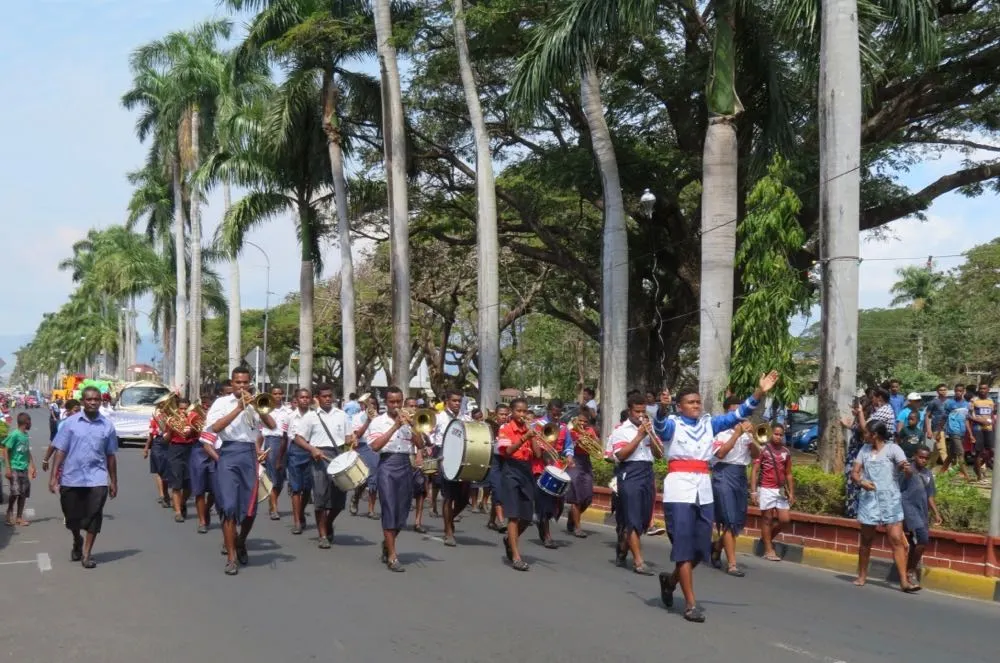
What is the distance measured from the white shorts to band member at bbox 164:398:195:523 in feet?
Answer: 25.3

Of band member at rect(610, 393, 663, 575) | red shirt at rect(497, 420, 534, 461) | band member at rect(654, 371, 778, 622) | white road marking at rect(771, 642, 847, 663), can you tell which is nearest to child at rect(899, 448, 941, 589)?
band member at rect(610, 393, 663, 575)

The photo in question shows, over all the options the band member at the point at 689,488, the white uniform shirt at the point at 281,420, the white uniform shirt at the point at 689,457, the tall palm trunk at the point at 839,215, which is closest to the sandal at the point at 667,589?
the band member at the point at 689,488

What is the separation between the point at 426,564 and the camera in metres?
11.5

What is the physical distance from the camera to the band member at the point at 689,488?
8.56m

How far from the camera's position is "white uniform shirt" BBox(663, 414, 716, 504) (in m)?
8.70

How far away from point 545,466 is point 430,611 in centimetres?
381

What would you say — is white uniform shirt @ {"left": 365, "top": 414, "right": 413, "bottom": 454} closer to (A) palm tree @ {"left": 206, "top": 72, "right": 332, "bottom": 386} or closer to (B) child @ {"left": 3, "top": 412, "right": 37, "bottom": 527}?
(B) child @ {"left": 3, "top": 412, "right": 37, "bottom": 527}

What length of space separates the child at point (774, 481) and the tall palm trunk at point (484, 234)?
11242mm

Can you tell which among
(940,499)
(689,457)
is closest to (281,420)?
(689,457)

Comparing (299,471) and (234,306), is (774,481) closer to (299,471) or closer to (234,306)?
(299,471)

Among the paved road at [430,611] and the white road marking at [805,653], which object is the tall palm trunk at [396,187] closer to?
the paved road at [430,611]

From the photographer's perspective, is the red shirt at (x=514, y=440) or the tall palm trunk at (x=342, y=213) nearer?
the red shirt at (x=514, y=440)

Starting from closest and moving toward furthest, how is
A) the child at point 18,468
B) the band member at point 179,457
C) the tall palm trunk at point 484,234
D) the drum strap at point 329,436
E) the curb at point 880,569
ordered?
1. the curb at point 880,569
2. the drum strap at point 329,436
3. the child at point 18,468
4. the band member at point 179,457
5. the tall palm trunk at point 484,234

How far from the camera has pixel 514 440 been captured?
39.1ft
